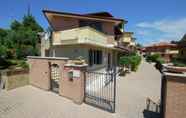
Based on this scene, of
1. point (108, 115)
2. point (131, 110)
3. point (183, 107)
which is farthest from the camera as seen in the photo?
point (131, 110)

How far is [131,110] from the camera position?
6922mm

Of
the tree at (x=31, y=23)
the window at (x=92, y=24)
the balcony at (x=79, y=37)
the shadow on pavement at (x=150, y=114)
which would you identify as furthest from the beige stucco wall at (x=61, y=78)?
the tree at (x=31, y=23)

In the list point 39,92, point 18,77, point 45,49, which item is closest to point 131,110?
point 39,92

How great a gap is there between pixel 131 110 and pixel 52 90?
17.5ft

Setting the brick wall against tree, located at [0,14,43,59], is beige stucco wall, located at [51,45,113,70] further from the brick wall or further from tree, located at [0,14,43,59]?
tree, located at [0,14,43,59]

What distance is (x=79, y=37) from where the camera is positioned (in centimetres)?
1192

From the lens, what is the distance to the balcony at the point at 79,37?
1183 centimetres

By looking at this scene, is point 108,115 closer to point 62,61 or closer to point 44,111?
point 44,111

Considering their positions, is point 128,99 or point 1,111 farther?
point 128,99

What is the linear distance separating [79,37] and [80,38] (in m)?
0.16

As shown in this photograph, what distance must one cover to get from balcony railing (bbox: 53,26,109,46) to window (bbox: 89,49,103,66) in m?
0.98

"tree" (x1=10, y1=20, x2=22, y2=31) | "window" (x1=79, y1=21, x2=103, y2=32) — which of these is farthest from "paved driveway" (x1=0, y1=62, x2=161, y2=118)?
"tree" (x1=10, y1=20, x2=22, y2=31)

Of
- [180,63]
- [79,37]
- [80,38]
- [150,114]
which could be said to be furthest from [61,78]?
[180,63]

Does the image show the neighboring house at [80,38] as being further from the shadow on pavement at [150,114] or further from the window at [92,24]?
the shadow on pavement at [150,114]
